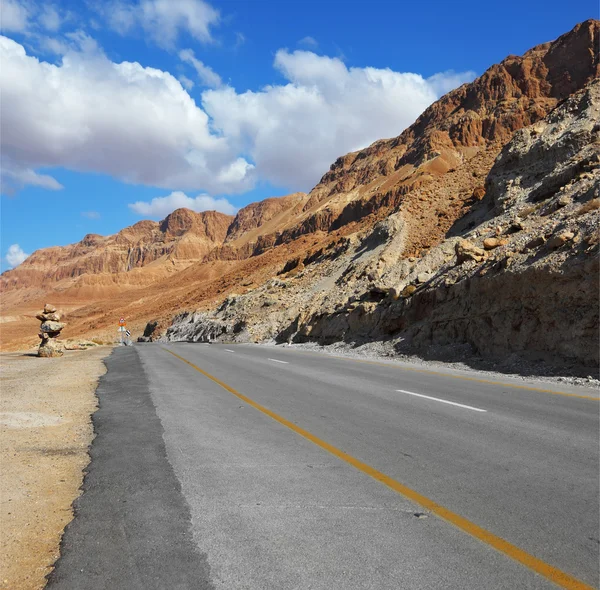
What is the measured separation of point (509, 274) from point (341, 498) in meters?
13.2

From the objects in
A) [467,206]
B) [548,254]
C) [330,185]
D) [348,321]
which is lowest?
[348,321]

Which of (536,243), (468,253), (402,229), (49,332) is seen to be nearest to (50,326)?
(49,332)

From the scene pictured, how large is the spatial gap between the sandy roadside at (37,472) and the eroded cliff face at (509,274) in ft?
37.9

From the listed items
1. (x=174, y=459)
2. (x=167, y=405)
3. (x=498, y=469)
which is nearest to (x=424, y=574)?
(x=498, y=469)

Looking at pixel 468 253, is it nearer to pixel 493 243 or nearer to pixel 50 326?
pixel 493 243

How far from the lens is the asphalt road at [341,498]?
324 centimetres

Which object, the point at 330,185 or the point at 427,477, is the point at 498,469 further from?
the point at 330,185

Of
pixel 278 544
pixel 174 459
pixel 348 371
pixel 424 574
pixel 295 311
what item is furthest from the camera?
pixel 295 311

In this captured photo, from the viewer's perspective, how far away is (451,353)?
663 inches

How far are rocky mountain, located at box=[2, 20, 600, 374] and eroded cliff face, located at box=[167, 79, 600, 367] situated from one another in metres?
0.12

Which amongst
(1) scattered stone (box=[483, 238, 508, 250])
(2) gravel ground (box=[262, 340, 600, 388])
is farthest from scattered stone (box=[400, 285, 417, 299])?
(1) scattered stone (box=[483, 238, 508, 250])

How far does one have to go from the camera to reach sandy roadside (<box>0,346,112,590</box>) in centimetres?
349

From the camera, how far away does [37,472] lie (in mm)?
5277

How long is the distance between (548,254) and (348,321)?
12.0m
